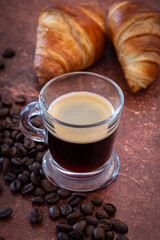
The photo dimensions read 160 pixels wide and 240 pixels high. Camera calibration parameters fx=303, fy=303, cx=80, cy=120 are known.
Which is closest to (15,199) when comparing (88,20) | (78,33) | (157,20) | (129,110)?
(129,110)

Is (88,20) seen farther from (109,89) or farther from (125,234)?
(125,234)

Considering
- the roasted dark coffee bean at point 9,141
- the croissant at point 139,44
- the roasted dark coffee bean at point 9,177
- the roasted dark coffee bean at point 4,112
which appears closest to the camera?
the roasted dark coffee bean at point 9,177

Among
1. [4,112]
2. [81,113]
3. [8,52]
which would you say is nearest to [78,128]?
[81,113]

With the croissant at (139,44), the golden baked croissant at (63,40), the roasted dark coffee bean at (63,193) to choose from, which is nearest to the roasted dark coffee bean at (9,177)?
the roasted dark coffee bean at (63,193)

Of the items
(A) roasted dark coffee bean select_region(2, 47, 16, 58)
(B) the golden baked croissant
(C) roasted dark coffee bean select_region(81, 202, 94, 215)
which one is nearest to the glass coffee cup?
(C) roasted dark coffee bean select_region(81, 202, 94, 215)

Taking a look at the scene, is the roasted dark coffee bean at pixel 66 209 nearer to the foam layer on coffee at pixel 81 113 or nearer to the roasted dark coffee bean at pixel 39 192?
the roasted dark coffee bean at pixel 39 192

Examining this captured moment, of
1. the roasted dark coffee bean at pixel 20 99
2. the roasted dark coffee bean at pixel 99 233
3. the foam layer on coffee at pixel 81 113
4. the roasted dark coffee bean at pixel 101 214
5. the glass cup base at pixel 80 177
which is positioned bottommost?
the glass cup base at pixel 80 177
